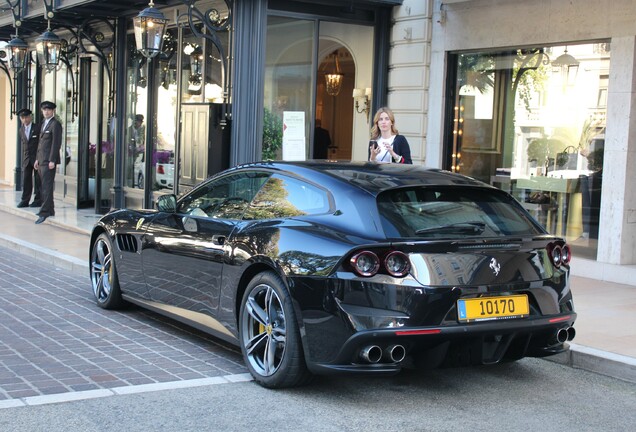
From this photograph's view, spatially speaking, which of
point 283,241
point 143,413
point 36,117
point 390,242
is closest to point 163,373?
point 143,413

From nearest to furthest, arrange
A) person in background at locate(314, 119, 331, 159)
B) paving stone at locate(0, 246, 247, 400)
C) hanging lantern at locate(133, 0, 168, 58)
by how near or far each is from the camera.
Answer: paving stone at locate(0, 246, 247, 400) → hanging lantern at locate(133, 0, 168, 58) → person in background at locate(314, 119, 331, 159)

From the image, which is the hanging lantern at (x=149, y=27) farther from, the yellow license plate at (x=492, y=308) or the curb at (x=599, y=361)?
the yellow license plate at (x=492, y=308)

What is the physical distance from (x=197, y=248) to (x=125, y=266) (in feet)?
4.65

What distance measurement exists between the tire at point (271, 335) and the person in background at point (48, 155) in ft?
31.7

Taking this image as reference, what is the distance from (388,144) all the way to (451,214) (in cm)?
402

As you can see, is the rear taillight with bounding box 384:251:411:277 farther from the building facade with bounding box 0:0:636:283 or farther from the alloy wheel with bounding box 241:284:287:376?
the building facade with bounding box 0:0:636:283

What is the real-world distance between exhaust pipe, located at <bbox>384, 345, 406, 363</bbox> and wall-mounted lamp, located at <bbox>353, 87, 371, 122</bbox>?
8.80 metres

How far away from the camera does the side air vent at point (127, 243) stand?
7.13 meters

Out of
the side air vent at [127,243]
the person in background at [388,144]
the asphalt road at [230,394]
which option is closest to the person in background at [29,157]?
the person in background at [388,144]

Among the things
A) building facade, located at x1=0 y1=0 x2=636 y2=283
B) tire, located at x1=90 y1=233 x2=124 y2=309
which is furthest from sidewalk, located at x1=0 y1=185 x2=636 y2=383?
tire, located at x1=90 y1=233 x2=124 y2=309

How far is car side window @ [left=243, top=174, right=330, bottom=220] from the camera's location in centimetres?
544

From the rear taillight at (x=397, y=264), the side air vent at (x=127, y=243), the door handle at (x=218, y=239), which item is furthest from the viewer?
the side air vent at (x=127, y=243)

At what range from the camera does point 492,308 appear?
16.2 ft

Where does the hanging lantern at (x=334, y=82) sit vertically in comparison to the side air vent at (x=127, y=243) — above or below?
above
